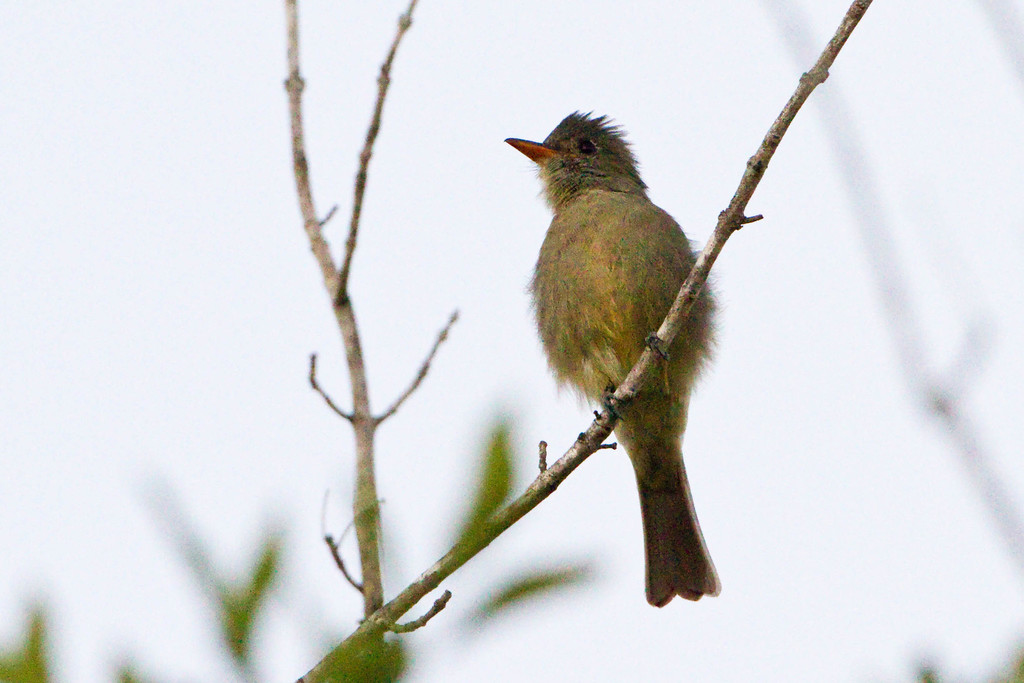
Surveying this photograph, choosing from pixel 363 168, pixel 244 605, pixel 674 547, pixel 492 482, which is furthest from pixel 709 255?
pixel 244 605

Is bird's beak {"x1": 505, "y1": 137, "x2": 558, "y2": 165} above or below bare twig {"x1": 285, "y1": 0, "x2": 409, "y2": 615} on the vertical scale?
above

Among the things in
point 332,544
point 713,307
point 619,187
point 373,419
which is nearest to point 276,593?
point 332,544

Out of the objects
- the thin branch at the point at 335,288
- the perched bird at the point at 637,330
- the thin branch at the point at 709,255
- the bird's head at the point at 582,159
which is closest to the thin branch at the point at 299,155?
the thin branch at the point at 335,288

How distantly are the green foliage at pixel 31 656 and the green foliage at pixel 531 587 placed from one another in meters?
0.50

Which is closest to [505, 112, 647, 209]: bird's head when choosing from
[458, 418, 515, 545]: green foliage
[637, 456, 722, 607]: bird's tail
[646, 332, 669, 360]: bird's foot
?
[637, 456, 722, 607]: bird's tail

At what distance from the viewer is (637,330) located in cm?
597

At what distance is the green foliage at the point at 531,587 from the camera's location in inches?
49.8

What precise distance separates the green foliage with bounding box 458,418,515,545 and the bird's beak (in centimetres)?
646

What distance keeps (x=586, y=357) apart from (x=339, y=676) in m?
4.86

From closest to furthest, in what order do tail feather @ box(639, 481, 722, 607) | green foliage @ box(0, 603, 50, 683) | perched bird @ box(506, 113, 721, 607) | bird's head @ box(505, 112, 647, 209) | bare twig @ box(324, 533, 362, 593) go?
1. green foliage @ box(0, 603, 50, 683)
2. bare twig @ box(324, 533, 362, 593)
3. perched bird @ box(506, 113, 721, 607)
4. tail feather @ box(639, 481, 722, 607)
5. bird's head @ box(505, 112, 647, 209)

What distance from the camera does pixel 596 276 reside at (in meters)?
6.09

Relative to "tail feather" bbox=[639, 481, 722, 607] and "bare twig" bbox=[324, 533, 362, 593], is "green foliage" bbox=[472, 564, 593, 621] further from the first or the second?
"tail feather" bbox=[639, 481, 722, 607]

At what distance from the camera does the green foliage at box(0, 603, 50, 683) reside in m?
1.27

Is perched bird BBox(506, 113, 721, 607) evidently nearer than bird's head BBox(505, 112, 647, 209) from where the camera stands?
Yes
